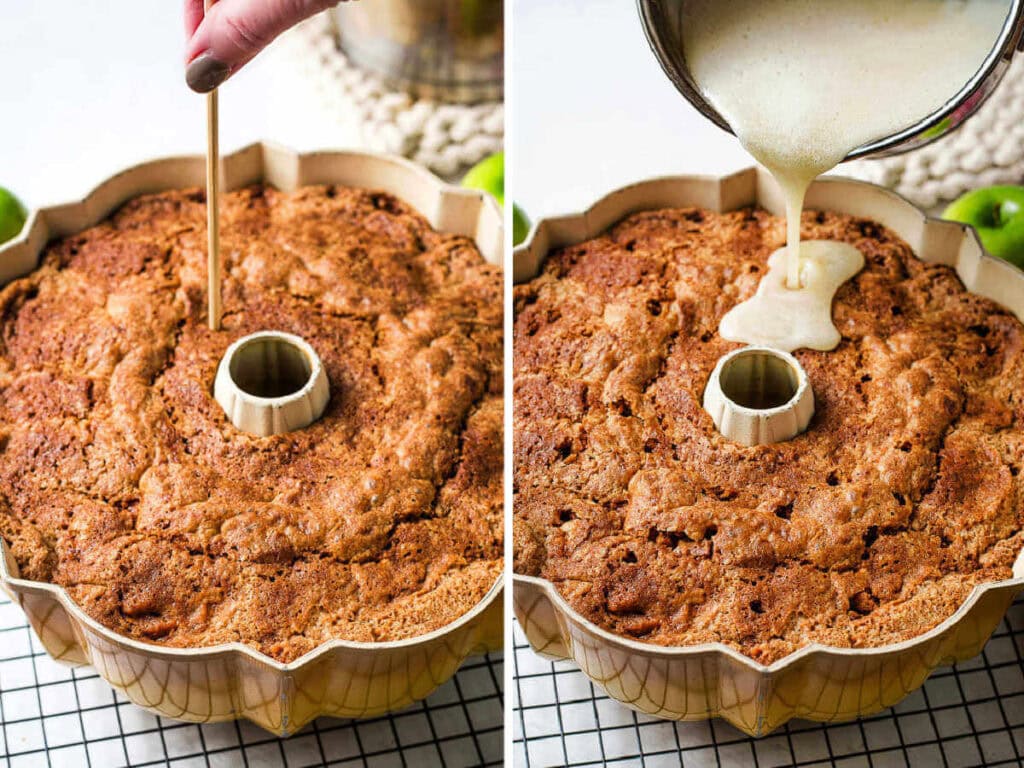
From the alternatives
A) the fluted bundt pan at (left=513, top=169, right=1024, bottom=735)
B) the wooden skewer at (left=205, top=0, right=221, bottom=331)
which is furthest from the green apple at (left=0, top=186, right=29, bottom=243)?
the fluted bundt pan at (left=513, top=169, right=1024, bottom=735)

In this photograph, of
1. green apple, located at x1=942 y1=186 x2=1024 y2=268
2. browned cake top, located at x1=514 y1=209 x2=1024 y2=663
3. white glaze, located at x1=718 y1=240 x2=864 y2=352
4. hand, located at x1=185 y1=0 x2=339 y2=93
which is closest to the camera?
hand, located at x1=185 y1=0 x2=339 y2=93

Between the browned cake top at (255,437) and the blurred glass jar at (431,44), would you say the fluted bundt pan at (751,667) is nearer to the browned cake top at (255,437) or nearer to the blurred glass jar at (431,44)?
the browned cake top at (255,437)

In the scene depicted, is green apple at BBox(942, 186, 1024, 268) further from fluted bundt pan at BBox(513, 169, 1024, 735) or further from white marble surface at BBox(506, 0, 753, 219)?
fluted bundt pan at BBox(513, 169, 1024, 735)

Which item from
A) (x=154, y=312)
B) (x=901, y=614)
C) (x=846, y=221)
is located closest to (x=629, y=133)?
(x=846, y=221)

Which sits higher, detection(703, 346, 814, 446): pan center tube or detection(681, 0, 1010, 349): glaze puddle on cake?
detection(681, 0, 1010, 349): glaze puddle on cake

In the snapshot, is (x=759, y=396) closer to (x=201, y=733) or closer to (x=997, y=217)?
(x=997, y=217)

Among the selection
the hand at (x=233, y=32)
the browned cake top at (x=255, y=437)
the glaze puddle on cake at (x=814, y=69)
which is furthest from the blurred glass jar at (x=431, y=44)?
the hand at (x=233, y=32)

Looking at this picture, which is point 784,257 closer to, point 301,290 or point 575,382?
point 575,382
